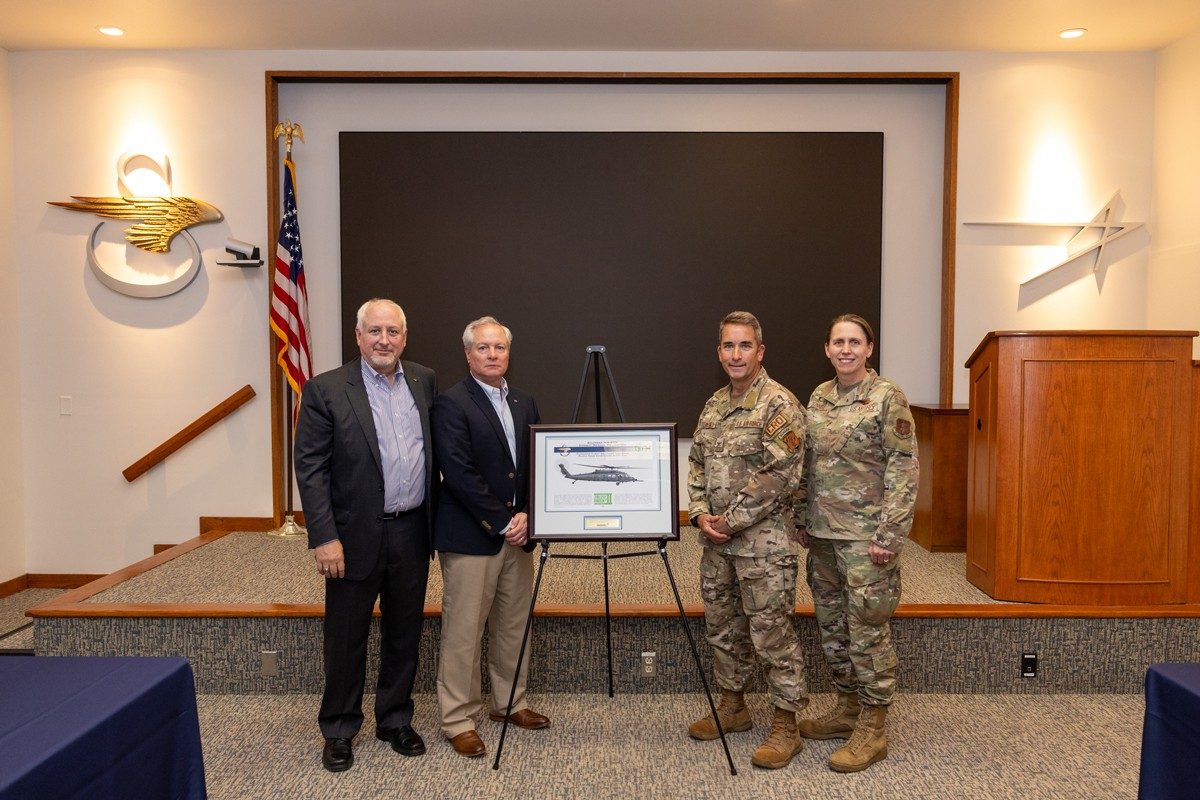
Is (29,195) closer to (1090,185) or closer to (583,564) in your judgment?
(583,564)

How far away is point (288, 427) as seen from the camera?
5.11 m

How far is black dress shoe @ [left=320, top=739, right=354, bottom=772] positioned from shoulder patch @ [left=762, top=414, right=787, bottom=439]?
1865mm

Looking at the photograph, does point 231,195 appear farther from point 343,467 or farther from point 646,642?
point 646,642

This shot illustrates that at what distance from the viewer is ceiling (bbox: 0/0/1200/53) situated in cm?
440

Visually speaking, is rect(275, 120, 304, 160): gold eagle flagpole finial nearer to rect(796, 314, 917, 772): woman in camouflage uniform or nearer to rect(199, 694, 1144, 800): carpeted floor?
rect(199, 694, 1144, 800): carpeted floor

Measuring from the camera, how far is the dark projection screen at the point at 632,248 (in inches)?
202

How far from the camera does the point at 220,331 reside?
16.8 feet

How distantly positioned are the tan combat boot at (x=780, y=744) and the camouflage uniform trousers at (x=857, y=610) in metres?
0.27

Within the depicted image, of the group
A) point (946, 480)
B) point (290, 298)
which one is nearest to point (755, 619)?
point (946, 480)

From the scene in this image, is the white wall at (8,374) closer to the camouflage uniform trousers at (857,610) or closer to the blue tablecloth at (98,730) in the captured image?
the blue tablecloth at (98,730)

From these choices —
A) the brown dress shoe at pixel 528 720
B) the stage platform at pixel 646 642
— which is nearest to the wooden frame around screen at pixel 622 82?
the stage platform at pixel 646 642

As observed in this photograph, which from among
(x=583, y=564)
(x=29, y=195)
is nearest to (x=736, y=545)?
(x=583, y=564)

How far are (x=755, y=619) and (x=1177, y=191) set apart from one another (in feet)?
13.6

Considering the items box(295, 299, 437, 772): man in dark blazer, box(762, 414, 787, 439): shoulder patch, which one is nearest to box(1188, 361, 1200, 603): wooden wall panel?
box(762, 414, 787, 439): shoulder patch
